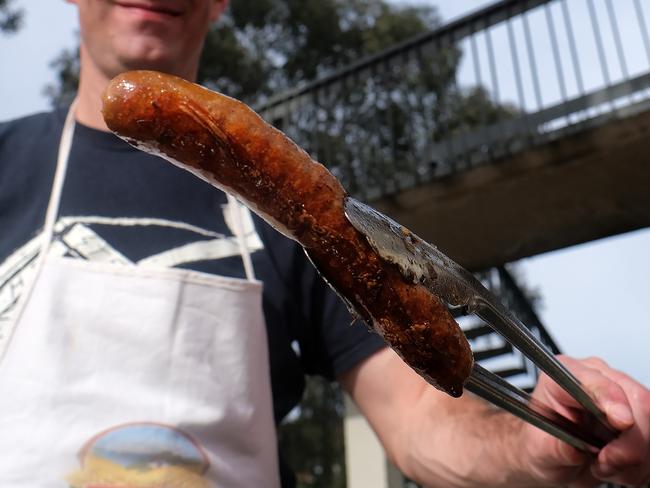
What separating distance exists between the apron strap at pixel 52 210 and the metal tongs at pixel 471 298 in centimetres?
70

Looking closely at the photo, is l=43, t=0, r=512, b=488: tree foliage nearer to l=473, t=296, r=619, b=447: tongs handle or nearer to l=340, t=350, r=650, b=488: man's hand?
l=340, t=350, r=650, b=488: man's hand

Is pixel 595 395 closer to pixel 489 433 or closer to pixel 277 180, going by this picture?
pixel 489 433

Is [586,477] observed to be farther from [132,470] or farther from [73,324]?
[73,324]

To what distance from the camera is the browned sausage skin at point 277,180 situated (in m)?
0.60

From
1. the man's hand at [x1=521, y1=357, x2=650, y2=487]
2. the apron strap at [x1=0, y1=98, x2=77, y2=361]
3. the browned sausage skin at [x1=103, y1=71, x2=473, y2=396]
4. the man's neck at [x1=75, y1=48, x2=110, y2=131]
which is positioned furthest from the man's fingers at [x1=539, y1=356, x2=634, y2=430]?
the man's neck at [x1=75, y1=48, x2=110, y2=131]

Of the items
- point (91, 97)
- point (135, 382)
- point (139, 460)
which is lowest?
point (139, 460)

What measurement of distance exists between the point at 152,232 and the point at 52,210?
6.2 inches

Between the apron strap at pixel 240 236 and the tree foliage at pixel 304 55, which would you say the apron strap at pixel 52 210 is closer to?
the apron strap at pixel 240 236

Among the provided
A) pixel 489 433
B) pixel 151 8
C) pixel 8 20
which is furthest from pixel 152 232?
pixel 8 20

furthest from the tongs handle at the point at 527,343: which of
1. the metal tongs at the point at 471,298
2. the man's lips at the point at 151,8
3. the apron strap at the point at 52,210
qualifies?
the man's lips at the point at 151,8

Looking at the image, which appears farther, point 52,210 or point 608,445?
point 52,210

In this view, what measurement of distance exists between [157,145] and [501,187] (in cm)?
441

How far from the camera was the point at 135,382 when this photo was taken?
3.83ft

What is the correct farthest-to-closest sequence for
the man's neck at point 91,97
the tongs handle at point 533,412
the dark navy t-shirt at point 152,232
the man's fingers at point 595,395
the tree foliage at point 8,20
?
1. the tree foliage at point 8,20
2. the man's neck at point 91,97
3. the dark navy t-shirt at point 152,232
4. the man's fingers at point 595,395
5. the tongs handle at point 533,412
